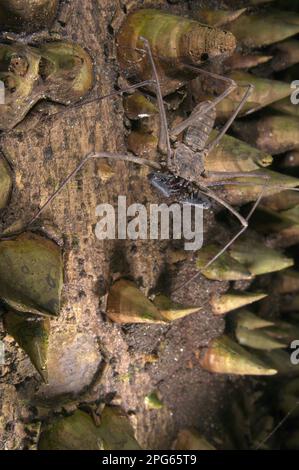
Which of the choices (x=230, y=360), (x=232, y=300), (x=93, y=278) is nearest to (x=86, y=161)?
(x=93, y=278)

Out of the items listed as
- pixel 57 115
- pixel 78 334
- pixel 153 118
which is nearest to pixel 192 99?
pixel 153 118

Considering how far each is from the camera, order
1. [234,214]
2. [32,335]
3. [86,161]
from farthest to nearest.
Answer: [234,214] → [86,161] → [32,335]

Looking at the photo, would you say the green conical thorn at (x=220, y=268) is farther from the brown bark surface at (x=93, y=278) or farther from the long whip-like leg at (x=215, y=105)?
the long whip-like leg at (x=215, y=105)

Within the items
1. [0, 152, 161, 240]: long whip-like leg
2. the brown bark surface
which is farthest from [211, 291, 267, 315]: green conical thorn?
[0, 152, 161, 240]: long whip-like leg

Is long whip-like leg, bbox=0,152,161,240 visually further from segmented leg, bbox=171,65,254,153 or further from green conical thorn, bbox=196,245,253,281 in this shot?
green conical thorn, bbox=196,245,253,281

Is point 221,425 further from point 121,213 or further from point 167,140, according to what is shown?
point 167,140

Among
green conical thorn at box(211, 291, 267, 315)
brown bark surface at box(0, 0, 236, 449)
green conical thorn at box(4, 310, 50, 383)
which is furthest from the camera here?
green conical thorn at box(211, 291, 267, 315)

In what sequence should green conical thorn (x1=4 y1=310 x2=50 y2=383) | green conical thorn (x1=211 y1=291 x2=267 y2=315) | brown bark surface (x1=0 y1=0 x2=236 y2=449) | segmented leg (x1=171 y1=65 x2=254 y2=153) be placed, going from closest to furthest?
green conical thorn (x1=4 y1=310 x2=50 y2=383), brown bark surface (x1=0 y1=0 x2=236 y2=449), segmented leg (x1=171 y1=65 x2=254 y2=153), green conical thorn (x1=211 y1=291 x2=267 y2=315)

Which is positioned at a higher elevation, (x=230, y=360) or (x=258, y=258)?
(x=258, y=258)

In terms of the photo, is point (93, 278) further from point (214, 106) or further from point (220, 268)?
point (214, 106)
